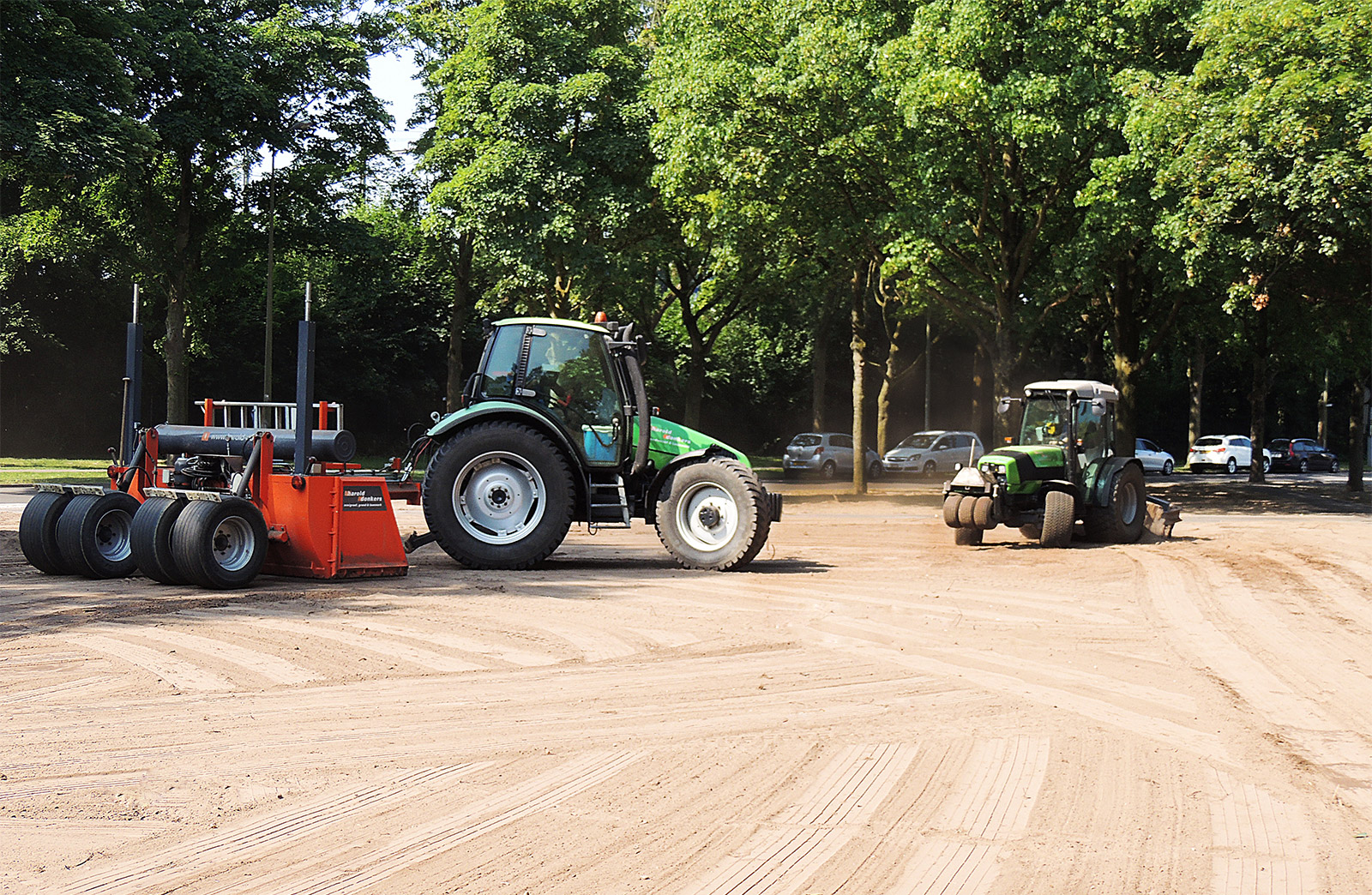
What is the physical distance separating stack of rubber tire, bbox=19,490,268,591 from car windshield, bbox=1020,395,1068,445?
11356mm

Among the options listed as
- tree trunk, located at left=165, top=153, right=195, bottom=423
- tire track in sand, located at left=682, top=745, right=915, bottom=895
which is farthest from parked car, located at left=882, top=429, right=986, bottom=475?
tire track in sand, located at left=682, top=745, right=915, bottom=895

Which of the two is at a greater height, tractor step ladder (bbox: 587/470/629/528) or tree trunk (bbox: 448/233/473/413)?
tree trunk (bbox: 448/233/473/413)

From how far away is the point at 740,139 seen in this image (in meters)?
25.2

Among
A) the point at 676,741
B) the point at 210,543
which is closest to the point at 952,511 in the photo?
the point at 210,543

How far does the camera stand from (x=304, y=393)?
12375 millimetres

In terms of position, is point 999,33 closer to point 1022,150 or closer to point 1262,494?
point 1022,150

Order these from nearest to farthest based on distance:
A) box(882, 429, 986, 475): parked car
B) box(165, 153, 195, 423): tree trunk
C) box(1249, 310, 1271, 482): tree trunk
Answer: box(165, 153, 195, 423): tree trunk < box(1249, 310, 1271, 482): tree trunk < box(882, 429, 986, 475): parked car

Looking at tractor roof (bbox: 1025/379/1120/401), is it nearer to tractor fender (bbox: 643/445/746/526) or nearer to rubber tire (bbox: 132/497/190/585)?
tractor fender (bbox: 643/445/746/526)

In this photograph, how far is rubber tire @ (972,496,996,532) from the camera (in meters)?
17.2

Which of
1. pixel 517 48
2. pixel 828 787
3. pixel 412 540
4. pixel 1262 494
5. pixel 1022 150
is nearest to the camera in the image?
pixel 828 787

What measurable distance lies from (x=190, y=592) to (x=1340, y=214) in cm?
1889

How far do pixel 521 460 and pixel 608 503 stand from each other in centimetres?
113

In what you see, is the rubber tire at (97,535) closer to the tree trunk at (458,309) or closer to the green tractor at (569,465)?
the green tractor at (569,465)

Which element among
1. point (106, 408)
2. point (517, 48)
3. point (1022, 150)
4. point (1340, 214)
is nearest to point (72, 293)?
point (106, 408)
